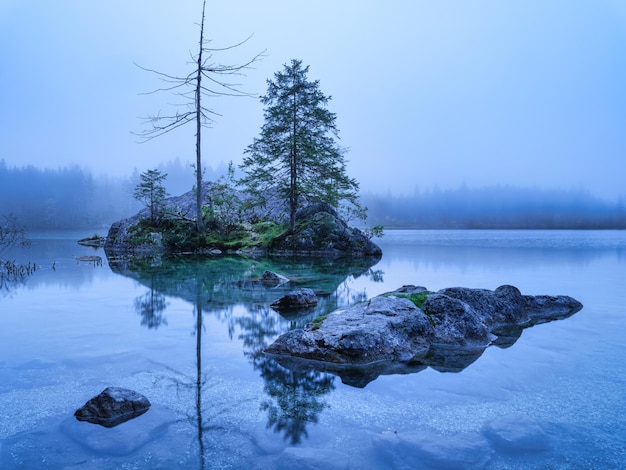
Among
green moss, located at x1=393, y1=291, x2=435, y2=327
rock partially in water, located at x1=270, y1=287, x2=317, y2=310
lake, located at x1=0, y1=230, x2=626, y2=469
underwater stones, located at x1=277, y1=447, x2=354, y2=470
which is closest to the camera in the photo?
underwater stones, located at x1=277, y1=447, x2=354, y2=470

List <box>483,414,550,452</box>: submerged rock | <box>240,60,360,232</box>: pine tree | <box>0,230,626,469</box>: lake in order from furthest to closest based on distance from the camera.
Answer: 1. <box>240,60,360,232</box>: pine tree
2. <box>483,414,550,452</box>: submerged rock
3. <box>0,230,626,469</box>: lake

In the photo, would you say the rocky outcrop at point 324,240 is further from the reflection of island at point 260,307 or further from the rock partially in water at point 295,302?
the rock partially in water at point 295,302

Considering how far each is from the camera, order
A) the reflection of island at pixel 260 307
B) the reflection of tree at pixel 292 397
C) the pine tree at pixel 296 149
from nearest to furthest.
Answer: the reflection of tree at pixel 292 397
the reflection of island at pixel 260 307
the pine tree at pixel 296 149

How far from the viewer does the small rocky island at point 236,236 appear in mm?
26734

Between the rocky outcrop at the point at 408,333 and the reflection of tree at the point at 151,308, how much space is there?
3018mm

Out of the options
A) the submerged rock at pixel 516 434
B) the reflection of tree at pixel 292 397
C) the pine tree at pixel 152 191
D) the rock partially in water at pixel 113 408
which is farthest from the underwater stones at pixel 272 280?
the pine tree at pixel 152 191

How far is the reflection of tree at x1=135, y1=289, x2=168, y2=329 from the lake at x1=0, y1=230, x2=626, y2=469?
9 centimetres

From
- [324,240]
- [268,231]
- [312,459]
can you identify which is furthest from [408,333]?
[268,231]

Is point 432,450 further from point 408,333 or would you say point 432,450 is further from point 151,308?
point 151,308

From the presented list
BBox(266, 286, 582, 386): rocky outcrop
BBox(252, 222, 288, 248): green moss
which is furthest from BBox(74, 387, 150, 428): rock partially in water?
BBox(252, 222, 288, 248): green moss

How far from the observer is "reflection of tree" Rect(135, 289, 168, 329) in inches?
313

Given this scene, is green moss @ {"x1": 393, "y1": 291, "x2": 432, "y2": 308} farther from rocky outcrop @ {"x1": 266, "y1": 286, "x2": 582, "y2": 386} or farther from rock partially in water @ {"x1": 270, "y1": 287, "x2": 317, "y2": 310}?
rock partially in water @ {"x1": 270, "y1": 287, "x2": 317, "y2": 310}

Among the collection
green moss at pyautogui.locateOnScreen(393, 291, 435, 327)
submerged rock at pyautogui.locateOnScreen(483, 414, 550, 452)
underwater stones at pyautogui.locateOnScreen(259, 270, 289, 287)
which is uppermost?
green moss at pyautogui.locateOnScreen(393, 291, 435, 327)

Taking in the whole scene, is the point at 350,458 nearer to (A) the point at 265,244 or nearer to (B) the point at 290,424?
(B) the point at 290,424
